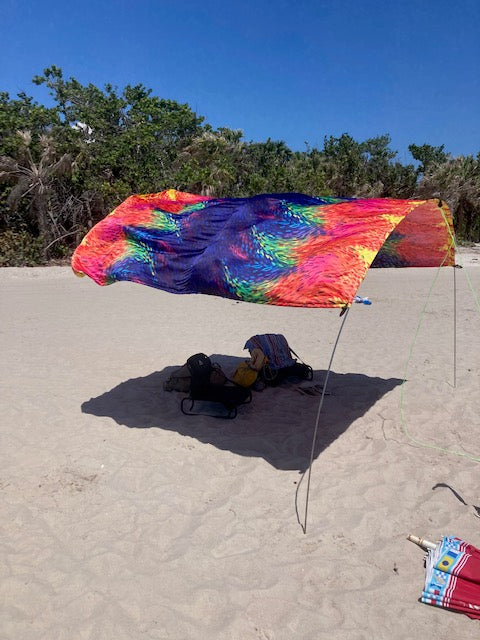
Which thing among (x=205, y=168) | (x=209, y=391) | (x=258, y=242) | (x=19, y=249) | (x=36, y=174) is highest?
(x=205, y=168)

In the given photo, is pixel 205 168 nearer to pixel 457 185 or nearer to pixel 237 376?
pixel 457 185

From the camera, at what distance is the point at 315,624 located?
3.03 metres

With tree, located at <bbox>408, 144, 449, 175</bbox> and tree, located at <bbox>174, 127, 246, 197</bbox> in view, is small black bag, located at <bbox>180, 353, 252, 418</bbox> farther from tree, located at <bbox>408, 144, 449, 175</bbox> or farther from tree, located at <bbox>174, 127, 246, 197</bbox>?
tree, located at <bbox>408, 144, 449, 175</bbox>

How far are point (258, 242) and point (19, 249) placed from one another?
1442cm

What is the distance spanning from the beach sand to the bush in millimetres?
9346

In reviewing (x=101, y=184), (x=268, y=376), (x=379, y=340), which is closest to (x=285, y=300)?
(x=268, y=376)

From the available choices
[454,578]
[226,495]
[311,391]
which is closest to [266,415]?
[311,391]

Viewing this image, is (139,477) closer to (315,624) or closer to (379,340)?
(315,624)

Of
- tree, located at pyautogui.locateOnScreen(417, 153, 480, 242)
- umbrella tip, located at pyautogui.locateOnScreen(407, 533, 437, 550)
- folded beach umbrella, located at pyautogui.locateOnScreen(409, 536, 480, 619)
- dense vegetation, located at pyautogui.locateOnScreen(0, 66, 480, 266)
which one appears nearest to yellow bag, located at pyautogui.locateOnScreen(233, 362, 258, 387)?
umbrella tip, located at pyautogui.locateOnScreen(407, 533, 437, 550)

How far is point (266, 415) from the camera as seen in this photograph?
579 cm

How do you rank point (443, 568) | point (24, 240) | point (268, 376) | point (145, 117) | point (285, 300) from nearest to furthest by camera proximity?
point (443, 568)
point (285, 300)
point (268, 376)
point (24, 240)
point (145, 117)

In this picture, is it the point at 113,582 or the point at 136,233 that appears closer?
the point at 113,582

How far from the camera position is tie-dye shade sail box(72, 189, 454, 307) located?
3961 mm

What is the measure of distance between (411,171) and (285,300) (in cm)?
2414
